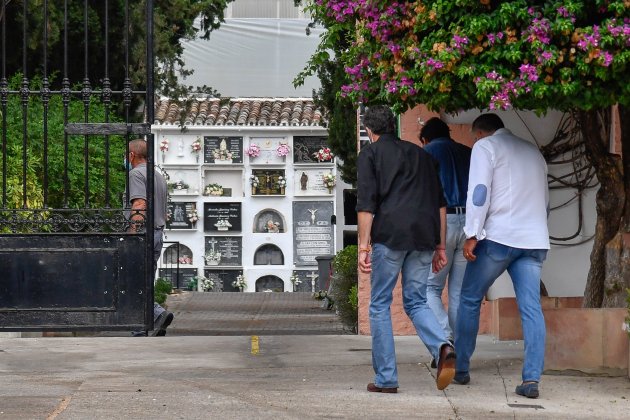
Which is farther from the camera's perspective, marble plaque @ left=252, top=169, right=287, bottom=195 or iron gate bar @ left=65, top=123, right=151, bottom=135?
marble plaque @ left=252, top=169, right=287, bottom=195

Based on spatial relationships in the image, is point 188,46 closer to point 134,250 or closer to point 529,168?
point 134,250

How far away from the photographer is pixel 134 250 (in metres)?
9.44

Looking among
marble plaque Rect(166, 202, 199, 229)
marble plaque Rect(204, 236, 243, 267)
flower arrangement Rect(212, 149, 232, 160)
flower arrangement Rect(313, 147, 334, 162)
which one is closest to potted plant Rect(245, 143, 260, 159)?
flower arrangement Rect(212, 149, 232, 160)

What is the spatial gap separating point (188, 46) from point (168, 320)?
86.9 ft

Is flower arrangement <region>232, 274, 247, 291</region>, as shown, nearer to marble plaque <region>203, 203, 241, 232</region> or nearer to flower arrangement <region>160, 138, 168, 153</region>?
marble plaque <region>203, 203, 241, 232</region>

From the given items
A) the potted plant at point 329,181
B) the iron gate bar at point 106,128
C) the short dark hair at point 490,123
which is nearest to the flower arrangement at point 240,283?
the potted plant at point 329,181

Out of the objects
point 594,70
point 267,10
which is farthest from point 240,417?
point 267,10

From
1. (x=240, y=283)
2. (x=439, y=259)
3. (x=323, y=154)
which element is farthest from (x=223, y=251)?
(x=439, y=259)

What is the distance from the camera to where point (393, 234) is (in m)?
6.94

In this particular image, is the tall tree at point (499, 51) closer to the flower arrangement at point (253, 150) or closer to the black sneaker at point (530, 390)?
the black sneaker at point (530, 390)

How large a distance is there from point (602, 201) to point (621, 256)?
439mm

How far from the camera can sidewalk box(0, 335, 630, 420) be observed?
6.51 meters

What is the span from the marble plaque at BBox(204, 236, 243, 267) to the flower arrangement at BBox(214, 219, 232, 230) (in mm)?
332

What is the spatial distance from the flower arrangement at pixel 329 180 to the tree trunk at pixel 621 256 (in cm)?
3127
